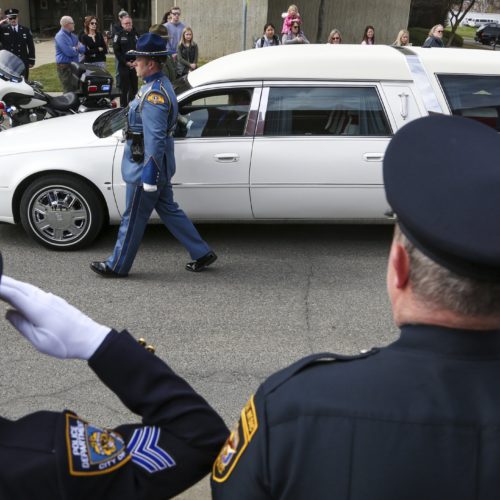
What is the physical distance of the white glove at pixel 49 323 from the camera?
141 centimetres

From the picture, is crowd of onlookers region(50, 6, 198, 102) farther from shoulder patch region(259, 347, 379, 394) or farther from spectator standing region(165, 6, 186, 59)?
shoulder patch region(259, 347, 379, 394)

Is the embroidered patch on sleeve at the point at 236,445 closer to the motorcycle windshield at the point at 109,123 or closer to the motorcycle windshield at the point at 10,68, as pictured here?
the motorcycle windshield at the point at 109,123

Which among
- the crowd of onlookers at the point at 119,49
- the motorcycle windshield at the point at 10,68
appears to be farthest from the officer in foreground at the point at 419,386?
the crowd of onlookers at the point at 119,49

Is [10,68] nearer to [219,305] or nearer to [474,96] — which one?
[219,305]

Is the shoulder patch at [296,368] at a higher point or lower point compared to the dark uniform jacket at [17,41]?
higher

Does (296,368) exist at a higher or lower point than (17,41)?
higher

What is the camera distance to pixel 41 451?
51.9 inches

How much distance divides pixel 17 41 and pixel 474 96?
9.79 m

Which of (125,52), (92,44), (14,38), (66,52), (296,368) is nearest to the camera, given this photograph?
(296,368)

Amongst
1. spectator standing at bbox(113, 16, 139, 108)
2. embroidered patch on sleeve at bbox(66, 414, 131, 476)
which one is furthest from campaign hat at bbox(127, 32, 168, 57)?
spectator standing at bbox(113, 16, 139, 108)

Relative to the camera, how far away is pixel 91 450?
4.44 feet

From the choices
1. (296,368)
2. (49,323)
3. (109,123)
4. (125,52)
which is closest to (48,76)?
(125,52)

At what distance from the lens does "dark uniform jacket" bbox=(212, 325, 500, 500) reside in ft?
3.84

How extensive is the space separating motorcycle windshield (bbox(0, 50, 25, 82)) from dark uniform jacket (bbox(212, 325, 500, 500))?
992 cm
